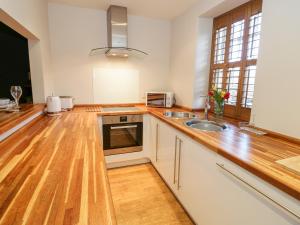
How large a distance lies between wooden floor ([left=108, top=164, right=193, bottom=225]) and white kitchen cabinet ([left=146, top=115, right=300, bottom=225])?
13cm

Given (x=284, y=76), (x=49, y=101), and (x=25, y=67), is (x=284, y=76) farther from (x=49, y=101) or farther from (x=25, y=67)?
(x=25, y=67)

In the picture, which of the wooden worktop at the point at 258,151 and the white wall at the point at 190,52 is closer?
the wooden worktop at the point at 258,151

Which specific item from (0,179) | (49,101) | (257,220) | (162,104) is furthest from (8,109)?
(257,220)

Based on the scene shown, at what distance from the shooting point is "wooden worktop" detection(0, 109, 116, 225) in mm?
559

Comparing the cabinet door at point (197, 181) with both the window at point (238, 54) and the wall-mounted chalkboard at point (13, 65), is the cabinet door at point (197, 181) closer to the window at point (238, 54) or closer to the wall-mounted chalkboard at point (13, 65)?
the window at point (238, 54)

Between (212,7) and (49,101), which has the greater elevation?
(212,7)

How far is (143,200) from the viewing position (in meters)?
1.87

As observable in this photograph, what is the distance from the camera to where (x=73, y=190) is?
0.69m

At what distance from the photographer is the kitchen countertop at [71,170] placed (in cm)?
58

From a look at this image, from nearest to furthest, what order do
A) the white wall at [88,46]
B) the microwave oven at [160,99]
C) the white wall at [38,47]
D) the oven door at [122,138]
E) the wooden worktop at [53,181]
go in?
1. the wooden worktop at [53,181]
2. the white wall at [38,47]
3. the oven door at [122,138]
4. the white wall at [88,46]
5. the microwave oven at [160,99]

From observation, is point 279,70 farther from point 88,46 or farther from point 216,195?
point 88,46

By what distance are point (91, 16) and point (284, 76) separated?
2.50 metres

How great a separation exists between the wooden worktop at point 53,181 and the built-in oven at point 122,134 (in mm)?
963

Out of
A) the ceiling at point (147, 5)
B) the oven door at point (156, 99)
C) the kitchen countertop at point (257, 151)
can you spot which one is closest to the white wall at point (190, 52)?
the ceiling at point (147, 5)
